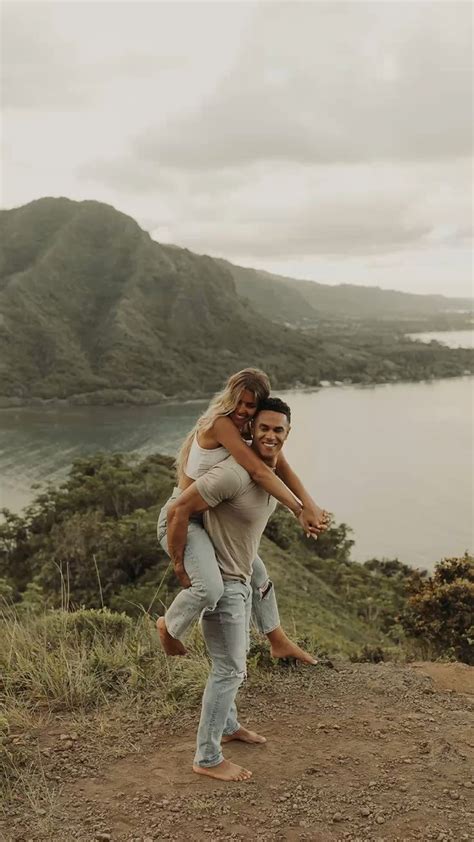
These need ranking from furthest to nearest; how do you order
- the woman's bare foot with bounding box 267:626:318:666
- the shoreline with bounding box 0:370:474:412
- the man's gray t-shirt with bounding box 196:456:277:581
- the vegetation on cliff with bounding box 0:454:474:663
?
the shoreline with bounding box 0:370:474:412 < the vegetation on cliff with bounding box 0:454:474:663 < the woman's bare foot with bounding box 267:626:318:666 < the man's gray t-shirt with bounding box 196:456:277:581

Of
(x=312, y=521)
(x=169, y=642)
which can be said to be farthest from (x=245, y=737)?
(x=312, y=521)

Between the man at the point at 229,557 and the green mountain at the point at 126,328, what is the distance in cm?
8758

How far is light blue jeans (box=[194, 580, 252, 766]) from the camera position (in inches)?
127

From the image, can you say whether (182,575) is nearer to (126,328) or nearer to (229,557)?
(229,557)

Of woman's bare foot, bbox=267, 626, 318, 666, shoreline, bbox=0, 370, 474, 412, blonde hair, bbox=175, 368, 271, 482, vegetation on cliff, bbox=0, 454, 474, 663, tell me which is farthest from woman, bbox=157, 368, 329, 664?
shoreline, bbox=0, 370, 474, 412

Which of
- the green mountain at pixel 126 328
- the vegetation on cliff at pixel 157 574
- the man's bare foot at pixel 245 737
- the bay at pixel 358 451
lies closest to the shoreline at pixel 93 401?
the green mountain at pixel 126 328

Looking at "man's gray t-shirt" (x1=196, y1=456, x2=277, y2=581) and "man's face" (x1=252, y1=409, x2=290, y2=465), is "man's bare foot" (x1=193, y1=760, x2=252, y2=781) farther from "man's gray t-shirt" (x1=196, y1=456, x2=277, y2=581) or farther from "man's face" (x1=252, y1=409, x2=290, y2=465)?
"man's face" (x1=252, y1=409, x2=290, y2=465)

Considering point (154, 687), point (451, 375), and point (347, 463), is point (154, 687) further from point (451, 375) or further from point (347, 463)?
point (451, 375)

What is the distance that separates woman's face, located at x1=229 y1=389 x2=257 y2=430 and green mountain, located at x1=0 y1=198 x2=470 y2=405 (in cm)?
8761

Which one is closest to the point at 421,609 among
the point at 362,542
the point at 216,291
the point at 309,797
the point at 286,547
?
the point at 309,797

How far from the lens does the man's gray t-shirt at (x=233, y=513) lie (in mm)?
3100

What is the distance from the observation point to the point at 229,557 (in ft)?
10.6

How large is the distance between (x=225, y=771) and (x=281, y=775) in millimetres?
274

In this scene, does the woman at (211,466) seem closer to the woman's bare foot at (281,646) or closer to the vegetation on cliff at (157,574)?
the woman's bare foot at (281,646)
